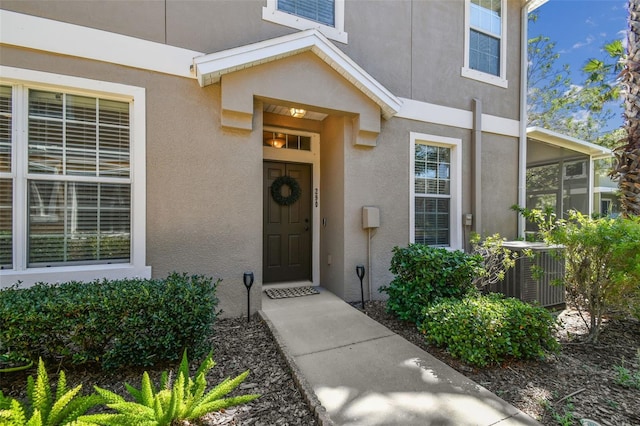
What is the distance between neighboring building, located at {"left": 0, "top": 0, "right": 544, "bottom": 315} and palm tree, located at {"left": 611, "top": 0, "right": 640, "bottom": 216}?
1.85m

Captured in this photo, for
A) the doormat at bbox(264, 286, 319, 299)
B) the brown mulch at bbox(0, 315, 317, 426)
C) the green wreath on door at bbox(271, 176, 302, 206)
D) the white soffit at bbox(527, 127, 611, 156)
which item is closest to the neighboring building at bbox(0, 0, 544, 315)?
the green wreath on door at bbox(271, 176, 302, 206)

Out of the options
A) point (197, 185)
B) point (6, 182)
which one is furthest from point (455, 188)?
point (6, 182)

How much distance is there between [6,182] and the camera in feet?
→ 10.5

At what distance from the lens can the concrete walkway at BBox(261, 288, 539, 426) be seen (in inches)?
86.4

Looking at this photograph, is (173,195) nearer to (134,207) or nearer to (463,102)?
(134,207)

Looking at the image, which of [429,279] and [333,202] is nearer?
[429,279]

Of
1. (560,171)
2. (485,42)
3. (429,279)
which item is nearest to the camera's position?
(429,279)

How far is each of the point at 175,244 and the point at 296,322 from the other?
1.88 meters

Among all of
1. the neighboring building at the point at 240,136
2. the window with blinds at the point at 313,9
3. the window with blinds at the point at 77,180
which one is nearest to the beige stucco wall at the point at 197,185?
the neighboring building at the point at 240,136

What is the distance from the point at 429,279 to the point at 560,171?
6077 mm

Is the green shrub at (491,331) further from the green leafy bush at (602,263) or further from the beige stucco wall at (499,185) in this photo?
the beige stucco wall at (499,185)

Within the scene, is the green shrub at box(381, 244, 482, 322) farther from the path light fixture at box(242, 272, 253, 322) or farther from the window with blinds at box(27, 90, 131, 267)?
the window with blinds at box(27, 90, 131, 267)

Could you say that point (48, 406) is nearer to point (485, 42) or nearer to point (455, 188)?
point (455, 188)

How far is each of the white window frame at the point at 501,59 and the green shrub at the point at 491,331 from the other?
15.1 ft
